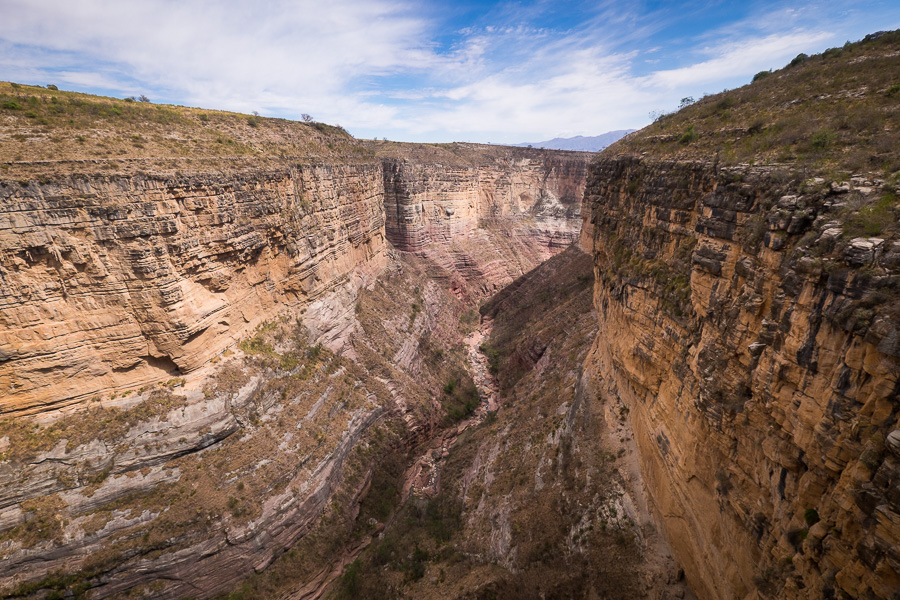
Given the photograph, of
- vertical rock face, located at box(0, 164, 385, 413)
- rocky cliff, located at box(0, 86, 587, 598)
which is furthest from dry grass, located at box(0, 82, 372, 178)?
vertical rock face, located at box(0, 164, 385, 413)

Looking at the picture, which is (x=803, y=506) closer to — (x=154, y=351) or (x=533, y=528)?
(x=533, y=528)

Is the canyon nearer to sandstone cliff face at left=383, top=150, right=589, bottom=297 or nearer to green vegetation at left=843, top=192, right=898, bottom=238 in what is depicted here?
green vegetation at left=843, top=192, right=898, bottom=238

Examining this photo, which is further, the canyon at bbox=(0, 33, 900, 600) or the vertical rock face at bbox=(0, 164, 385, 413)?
the vertical rock face at bbox=(0, 164, 385, 413)

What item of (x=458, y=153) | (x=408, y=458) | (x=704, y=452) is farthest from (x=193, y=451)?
(x=458, y=153)

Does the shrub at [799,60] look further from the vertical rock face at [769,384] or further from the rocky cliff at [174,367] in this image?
the rocky cliff at [174,367]

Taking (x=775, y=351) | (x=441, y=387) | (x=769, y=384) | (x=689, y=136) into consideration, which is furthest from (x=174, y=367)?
(x=689, y=136)
